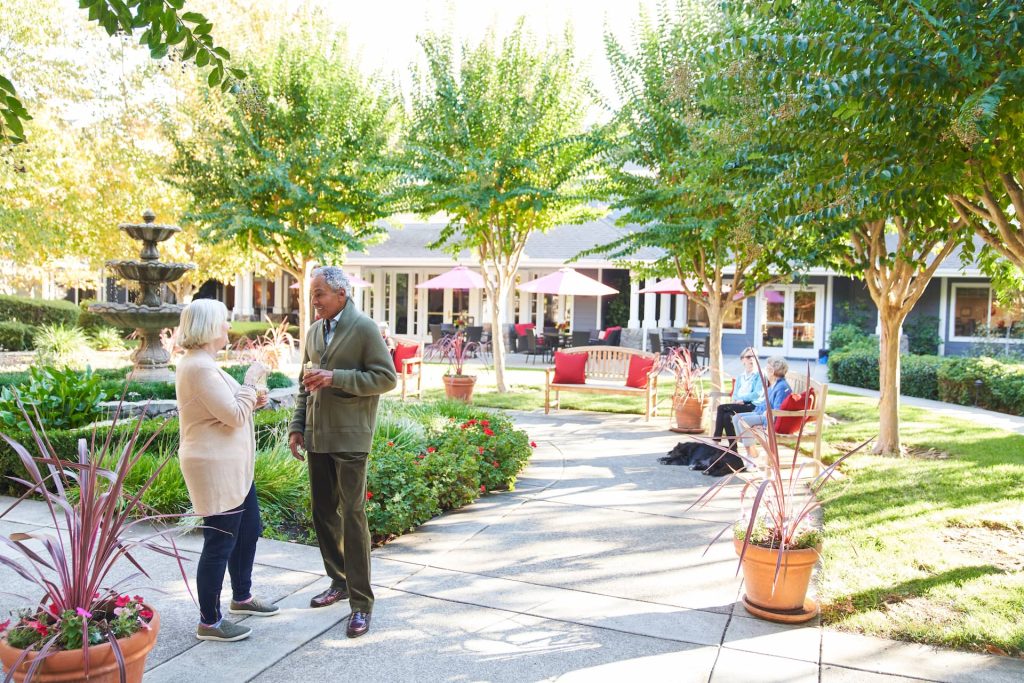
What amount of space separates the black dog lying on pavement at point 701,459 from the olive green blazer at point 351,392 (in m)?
4.87

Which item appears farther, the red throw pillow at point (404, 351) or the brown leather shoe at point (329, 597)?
the red throw pillow at point (404, 351)

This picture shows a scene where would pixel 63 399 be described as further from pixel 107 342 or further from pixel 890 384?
pixel 107 342

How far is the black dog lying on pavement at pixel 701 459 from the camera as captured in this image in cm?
815

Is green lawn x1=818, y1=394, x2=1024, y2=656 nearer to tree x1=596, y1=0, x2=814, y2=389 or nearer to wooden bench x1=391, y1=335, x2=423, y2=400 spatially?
tree x1=596, y1=0, x2=814, y2=389

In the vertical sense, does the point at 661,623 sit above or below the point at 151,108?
below

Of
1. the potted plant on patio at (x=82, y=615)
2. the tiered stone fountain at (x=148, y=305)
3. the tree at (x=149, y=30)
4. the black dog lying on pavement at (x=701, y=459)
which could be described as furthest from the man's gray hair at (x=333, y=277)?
the tiered stone fountain at (x=148, y=305)

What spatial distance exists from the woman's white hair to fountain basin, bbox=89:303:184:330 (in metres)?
7.17

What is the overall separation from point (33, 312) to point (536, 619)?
20724mm

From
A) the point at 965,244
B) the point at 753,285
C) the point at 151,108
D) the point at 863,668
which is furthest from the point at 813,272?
the point at 863,668

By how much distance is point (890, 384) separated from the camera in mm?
9078

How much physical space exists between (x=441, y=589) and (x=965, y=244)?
6673 mm

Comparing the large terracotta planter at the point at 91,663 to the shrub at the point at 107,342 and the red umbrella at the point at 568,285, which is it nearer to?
the red umbrella at the point at 568,285

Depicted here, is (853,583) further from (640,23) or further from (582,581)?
(640,23)

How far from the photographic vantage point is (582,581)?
4.84 m
